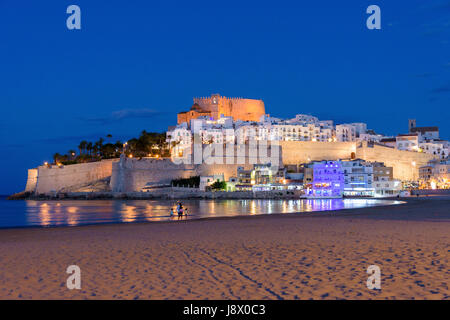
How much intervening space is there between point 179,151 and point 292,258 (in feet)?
165

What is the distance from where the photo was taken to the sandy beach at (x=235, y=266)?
15.7 ft

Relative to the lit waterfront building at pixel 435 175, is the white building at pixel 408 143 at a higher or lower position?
higher

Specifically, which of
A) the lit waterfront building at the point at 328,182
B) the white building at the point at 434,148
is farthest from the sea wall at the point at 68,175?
the white building at the point at 434,148

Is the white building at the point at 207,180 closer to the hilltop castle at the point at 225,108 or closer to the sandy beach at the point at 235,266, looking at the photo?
the hilltop castle at the point at 225,108

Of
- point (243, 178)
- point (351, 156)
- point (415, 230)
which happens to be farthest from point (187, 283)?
point (351, 156)

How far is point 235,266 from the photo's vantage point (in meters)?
6.23


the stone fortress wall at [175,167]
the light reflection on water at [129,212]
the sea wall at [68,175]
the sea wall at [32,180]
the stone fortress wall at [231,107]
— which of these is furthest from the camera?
the stone fortress wall at [231,107]

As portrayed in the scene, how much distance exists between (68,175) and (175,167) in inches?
544

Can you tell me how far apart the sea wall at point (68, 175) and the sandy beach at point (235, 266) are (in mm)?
40030

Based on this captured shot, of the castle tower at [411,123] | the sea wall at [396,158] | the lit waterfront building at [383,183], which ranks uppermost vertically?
the castle tower at [411,123]

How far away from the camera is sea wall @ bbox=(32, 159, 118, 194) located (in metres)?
49.6
